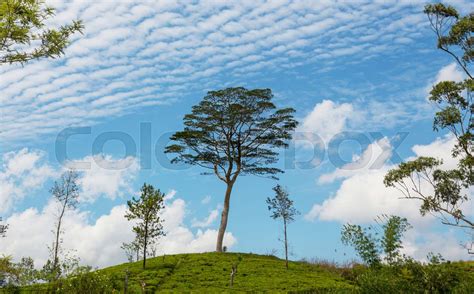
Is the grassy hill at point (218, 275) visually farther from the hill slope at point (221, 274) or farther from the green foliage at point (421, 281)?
the green foliage at point (421, 281)

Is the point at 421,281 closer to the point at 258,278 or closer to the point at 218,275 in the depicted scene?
the point at 258,278

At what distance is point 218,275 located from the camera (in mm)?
32125

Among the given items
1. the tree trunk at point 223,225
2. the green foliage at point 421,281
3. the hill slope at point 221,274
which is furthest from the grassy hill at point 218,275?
the green foliage at point 421,281

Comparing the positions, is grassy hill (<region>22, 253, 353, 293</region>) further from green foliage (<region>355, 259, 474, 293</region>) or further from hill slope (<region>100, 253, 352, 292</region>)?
green foliage (<region>355, 259, 474, 293</region>)

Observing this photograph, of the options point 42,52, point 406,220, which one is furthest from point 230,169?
point 42,52

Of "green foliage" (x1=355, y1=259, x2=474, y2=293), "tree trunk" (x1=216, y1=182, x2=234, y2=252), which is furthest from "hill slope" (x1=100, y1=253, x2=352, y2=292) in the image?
"green foliage" (x1=355, y1=259, x2=474, y2=293)

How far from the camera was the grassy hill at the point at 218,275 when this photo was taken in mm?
28156

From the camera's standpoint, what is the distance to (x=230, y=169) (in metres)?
45.1

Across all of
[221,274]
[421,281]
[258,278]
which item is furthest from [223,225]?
[421,281]

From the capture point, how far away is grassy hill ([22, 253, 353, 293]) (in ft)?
92.4

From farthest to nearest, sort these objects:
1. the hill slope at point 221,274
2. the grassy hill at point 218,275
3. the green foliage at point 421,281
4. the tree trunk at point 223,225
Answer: the tree trunk at point 223,225
the hill slope at point 221,274
the grassy hill at point 218,275
the green foliage at point 421,281

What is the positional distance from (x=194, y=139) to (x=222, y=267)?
47.1 ft

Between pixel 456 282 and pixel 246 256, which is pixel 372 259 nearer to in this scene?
pixel 456 282

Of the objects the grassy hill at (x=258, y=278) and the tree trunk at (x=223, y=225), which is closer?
the grassy hill at (x=258, y=278)
